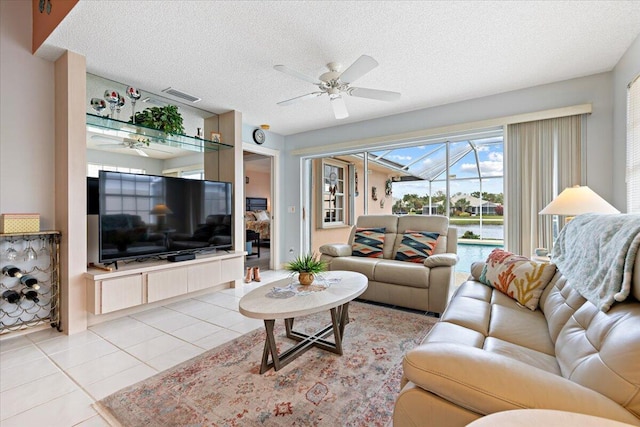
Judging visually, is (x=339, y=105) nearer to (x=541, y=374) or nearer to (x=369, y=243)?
(x=369, y=243)

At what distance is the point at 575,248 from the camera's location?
5.38 feet

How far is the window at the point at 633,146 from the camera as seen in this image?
239cm

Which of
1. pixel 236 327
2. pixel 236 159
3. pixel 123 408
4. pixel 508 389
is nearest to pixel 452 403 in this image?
pixel 508 389

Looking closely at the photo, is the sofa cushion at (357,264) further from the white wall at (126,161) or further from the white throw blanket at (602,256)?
the white wall at (126,161)

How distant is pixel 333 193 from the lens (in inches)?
234

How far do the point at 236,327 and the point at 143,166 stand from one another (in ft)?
7.12

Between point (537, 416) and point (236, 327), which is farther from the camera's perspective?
point (236, 327)

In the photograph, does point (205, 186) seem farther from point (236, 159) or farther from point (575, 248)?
point (575, 248)

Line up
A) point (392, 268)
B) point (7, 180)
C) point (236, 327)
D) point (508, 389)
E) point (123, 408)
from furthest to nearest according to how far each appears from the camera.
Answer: point (392, 268)
point (236, 327)
point (7, 180)
point (123, 408)
point (508, 389)

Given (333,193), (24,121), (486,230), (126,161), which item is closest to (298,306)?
(126,161)

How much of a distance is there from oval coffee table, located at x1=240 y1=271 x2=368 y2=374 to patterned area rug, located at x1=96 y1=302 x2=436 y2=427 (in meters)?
0.06

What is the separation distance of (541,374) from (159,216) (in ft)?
11.1

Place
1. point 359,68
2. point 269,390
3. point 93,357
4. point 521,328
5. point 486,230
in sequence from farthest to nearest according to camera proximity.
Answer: point 486,230 → point 359,68 → point 93,357 → point 269,390 → point 521,328

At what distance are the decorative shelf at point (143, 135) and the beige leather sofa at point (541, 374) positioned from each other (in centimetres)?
345
